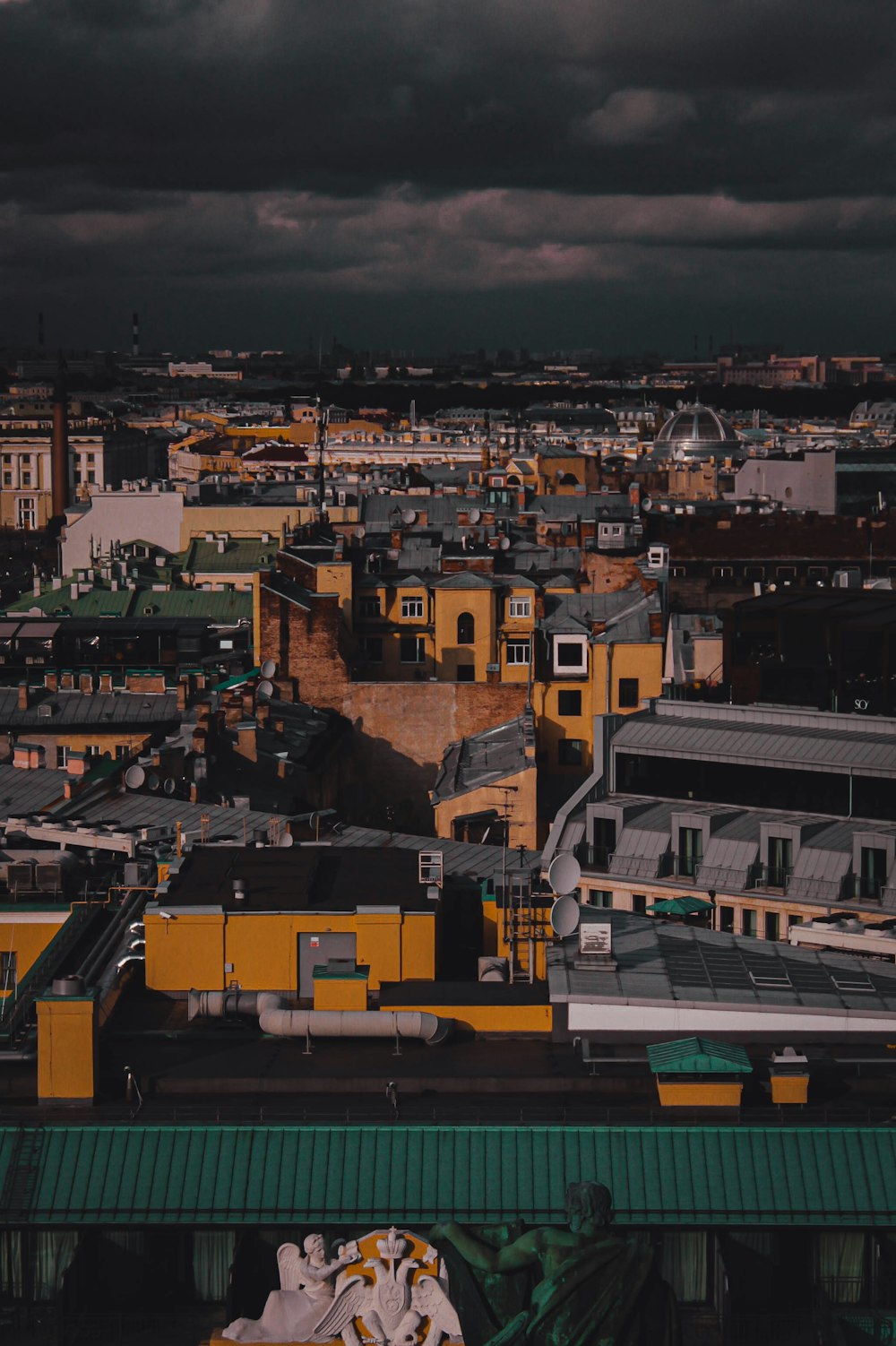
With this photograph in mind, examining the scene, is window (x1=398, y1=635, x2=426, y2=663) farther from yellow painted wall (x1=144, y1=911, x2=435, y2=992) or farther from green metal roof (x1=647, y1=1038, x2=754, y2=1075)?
green metal roof (x1=647, y1=1038, x2=754, y2=1075)

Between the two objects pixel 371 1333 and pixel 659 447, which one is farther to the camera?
pixel 659 447

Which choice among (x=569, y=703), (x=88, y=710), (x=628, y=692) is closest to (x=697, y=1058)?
(x=628, y=692)

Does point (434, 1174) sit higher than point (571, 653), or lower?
lower

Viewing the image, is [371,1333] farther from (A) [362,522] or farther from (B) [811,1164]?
(A) [362,522]

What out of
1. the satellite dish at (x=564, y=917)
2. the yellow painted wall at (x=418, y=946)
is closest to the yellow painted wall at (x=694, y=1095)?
the satellite dish at (x=564, y=917)

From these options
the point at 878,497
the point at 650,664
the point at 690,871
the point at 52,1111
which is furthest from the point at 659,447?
the point at 52,1111

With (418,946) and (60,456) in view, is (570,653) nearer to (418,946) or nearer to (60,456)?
(418,946)

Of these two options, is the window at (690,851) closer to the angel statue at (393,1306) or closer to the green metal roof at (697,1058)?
the green metal roof at (697,1058)
